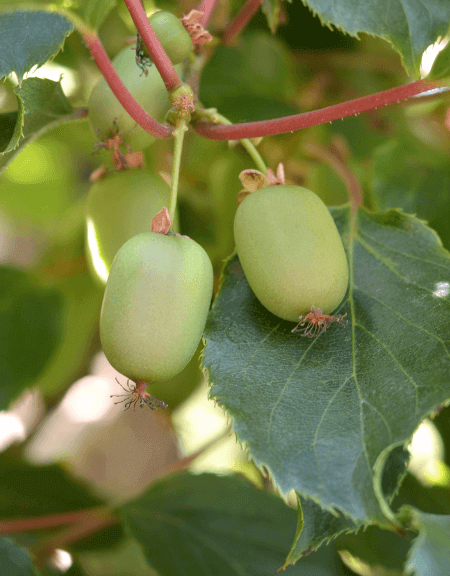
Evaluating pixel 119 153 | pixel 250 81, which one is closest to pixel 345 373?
pixel 119 153

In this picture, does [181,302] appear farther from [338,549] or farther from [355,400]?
[338,549]

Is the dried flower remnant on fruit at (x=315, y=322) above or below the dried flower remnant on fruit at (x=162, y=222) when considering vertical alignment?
A: below

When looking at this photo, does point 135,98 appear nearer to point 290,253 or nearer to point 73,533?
point 290,253

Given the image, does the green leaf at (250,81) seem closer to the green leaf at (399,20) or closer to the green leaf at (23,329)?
the green leaf at (399,20)

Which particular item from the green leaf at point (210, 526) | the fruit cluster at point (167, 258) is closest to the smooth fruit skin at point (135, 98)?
the fruit cluster at point (167, 258)

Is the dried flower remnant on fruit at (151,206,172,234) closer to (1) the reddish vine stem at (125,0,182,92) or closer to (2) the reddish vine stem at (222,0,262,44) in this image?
(1) the reddish vine stem at (125,0,182,92)
